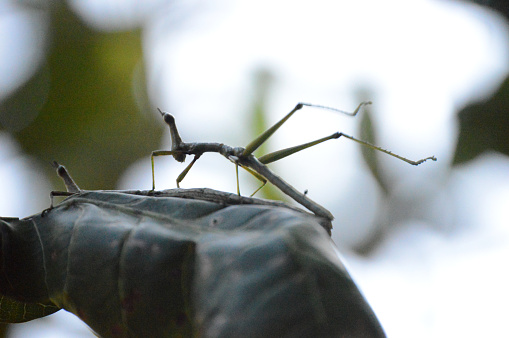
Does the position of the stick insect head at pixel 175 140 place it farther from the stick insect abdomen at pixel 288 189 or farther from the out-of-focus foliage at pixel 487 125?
the out-of-focus foliage at pixel 487 125

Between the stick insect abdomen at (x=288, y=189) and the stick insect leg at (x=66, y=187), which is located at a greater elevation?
the stick insect leg at (x=66, y=187)

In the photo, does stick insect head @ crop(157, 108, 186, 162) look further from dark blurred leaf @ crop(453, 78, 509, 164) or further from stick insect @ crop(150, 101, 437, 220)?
dark blurred leaf @ crop(453, 78, 509, 164)

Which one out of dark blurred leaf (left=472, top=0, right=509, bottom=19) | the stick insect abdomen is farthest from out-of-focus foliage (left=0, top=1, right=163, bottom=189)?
dark blurred leaf (left=472, top=0, right=509, bottom=19)

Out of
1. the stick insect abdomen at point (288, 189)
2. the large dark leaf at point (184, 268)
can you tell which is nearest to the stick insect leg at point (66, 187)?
the large dark leaf at point (184, 268)

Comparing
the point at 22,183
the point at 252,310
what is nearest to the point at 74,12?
the point at 22,183

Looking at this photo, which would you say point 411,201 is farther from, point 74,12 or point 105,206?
point 105,206

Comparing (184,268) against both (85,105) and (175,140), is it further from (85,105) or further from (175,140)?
(85,105)
